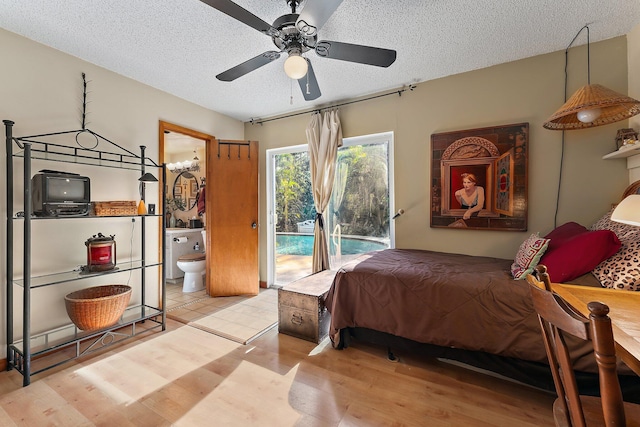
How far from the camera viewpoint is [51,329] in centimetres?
223

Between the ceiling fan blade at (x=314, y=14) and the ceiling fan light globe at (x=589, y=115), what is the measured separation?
1872 mm

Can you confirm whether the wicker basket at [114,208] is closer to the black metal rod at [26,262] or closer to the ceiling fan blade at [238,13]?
the black metal rod at [26,262]

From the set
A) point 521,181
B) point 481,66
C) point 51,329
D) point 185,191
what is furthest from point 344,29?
point 185,191

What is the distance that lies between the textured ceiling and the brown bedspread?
5.91 feet

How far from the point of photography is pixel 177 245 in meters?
4.15

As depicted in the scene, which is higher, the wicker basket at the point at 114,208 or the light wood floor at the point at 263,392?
the wicker basket at the point at 114,208

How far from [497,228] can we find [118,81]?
3.91 metres

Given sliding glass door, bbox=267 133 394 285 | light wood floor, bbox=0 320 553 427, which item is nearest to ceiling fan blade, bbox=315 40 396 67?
sliding glass door, bbox=267 133 394 285

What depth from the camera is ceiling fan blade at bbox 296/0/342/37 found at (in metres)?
1.36

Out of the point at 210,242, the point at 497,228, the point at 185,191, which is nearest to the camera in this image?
the point at 497,228

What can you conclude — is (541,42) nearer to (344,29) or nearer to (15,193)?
(344,29)

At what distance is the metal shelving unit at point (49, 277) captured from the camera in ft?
5.96

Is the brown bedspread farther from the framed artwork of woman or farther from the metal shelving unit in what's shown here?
the metal shelving unit

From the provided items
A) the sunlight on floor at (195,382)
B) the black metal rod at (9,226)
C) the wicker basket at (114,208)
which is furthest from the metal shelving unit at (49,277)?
the sunlight on floor at (195,382)
